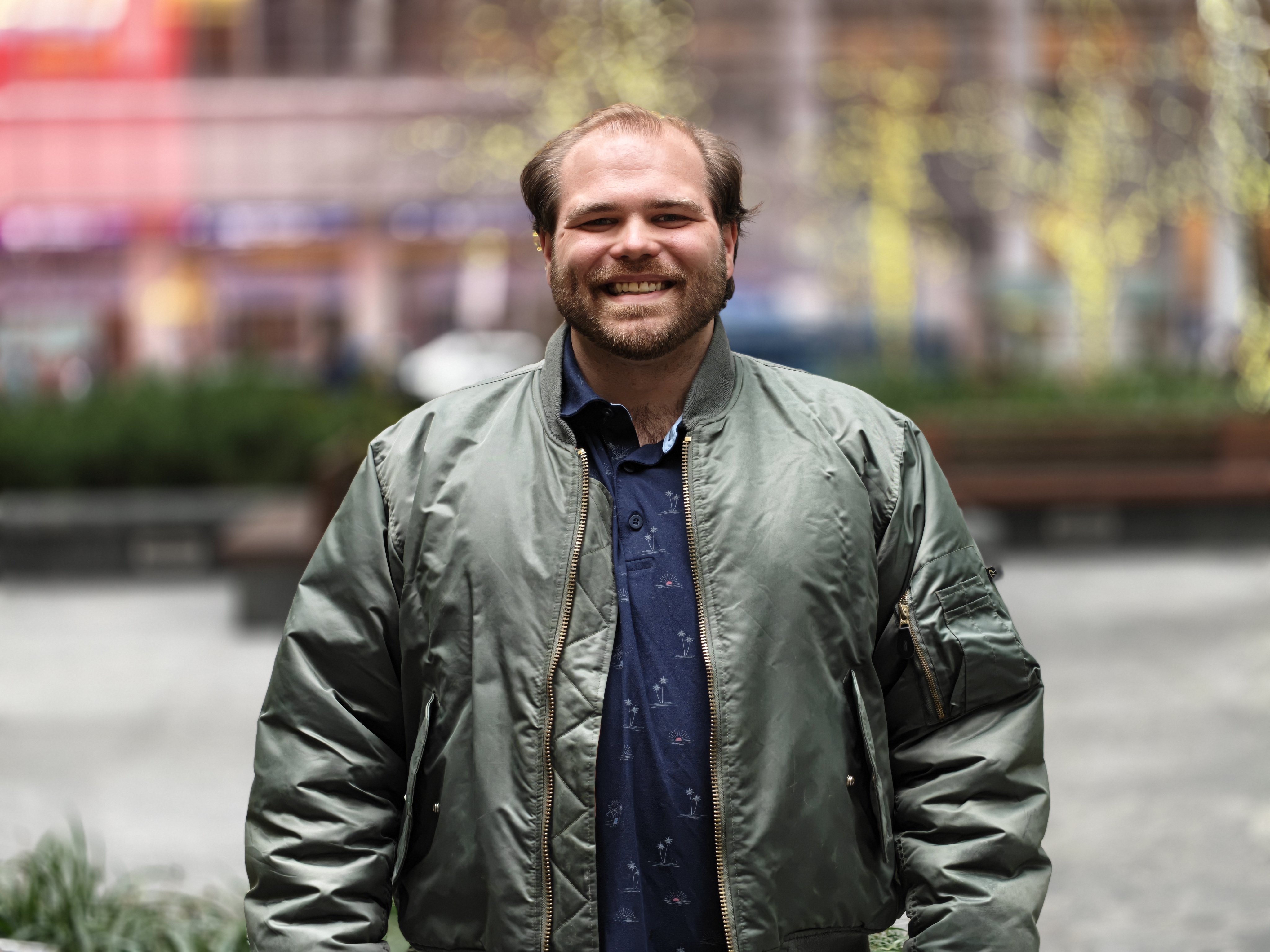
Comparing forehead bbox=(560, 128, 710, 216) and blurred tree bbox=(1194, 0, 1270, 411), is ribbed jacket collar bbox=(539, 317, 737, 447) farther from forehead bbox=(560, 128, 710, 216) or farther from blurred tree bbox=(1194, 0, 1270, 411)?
blurred tree bbox=(1194, 0, 1270, 411)

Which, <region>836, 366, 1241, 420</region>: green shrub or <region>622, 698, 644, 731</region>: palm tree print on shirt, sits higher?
<region>622, 698, 644, 731</region>: palm tree print on shirt

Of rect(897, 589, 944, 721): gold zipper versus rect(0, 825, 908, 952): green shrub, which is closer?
rect(897, 589, 944, 721): gold zipper

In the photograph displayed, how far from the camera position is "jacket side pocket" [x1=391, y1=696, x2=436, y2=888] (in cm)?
227

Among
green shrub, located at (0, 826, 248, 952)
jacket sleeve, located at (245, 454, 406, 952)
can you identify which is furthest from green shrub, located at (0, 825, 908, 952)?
jacket sleeve, located at (245, 454, 406, 952)

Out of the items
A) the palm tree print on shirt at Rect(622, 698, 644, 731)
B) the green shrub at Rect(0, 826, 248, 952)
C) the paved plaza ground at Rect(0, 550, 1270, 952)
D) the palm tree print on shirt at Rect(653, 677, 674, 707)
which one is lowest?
the paved plaza ground at Rect(0, 550, 1270, 952)

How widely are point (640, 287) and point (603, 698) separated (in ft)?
2.02

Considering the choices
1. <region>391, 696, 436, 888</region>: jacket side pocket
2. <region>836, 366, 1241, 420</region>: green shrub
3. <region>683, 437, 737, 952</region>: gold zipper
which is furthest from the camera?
<region>836, 366, 1241, 420</region>: green shrub

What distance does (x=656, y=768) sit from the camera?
2.22 metres

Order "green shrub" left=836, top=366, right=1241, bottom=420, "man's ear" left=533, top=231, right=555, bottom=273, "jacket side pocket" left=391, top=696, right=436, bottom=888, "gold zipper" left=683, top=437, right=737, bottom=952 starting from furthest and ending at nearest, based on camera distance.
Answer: "green shrub" left=836, top=366, right=1241, bottom=420 < "man's ear" left=533, top=231, right=555, bottom=273 < "jacket side pocket" left=391, top=696, right=436, bottom=888 < "gold zipper" left=683, top=437, right=737, bottom=952

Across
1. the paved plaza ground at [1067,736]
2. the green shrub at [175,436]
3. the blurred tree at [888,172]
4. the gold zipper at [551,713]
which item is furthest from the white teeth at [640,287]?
the blurred tree at [888,172]

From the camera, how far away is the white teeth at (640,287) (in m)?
2.30

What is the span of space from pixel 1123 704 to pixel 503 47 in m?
19.7

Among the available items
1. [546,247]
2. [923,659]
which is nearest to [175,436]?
[546,247]

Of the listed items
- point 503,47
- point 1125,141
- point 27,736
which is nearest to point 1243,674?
point 27,736
